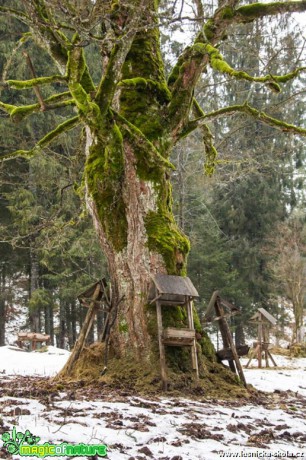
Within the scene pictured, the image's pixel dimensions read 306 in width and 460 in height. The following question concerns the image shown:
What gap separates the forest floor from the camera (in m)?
3.17

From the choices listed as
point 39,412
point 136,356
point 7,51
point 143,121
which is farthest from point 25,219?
point 39,412

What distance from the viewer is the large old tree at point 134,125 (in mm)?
5582

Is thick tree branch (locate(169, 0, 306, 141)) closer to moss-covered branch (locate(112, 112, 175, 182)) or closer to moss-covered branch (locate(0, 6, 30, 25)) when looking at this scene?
moss-covered branch (locate(112, 112, 175, 182))

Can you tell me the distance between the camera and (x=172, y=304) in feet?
19.6

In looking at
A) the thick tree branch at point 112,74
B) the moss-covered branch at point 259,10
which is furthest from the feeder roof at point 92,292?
the moss-covered branch at point 259,10

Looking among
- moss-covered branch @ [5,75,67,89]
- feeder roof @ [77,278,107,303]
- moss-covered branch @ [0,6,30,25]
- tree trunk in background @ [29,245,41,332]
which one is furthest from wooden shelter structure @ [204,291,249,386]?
tree trunk in background @ [29,245,41,332]

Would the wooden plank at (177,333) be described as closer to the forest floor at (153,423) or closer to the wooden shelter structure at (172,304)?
the wooden shelter structure at (172,304)

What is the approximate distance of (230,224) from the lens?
27547 millimetres

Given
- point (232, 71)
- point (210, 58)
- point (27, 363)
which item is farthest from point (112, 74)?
point (27, 363)

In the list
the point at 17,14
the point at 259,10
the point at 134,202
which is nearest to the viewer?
the point at 17,14

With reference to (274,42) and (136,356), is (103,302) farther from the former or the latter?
(274,42)

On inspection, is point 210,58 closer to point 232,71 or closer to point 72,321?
point 232,71

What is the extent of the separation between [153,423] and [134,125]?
4.26 m

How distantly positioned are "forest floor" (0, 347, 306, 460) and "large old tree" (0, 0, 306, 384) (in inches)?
48.7
